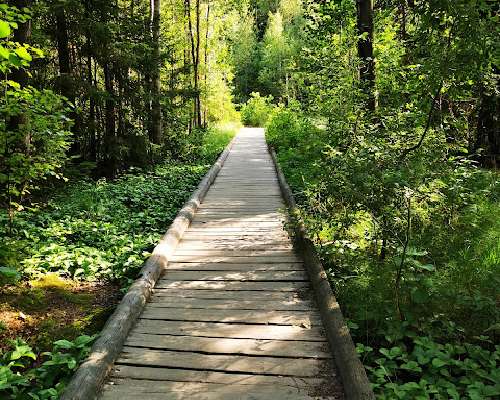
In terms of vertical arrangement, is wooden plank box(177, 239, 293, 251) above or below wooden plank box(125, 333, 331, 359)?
above

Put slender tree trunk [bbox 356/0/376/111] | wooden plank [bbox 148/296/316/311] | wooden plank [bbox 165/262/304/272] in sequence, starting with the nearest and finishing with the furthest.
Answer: wooden plank [bbox 148/296/316/311] → wooden plank [bbox 165/262/304/272] → slender tree trunk [bbox 356/0/376/111]

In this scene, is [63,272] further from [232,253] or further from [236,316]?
[236,316]

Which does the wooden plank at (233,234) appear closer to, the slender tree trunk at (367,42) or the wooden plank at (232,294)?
the wooden plank at (232,294)

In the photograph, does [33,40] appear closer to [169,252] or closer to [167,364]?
[169,252]

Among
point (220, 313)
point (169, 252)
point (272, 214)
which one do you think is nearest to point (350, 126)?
point (272, 214)

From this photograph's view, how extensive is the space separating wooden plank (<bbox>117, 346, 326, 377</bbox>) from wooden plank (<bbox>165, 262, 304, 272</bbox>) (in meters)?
1.81

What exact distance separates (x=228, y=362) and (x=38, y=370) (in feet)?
4.60

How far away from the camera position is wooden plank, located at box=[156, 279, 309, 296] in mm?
4520

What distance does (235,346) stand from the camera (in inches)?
134

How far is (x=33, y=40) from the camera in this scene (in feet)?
35.9

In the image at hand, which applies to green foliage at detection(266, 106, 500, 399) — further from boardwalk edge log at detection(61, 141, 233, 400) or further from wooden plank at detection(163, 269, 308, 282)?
boardwalk edge log at detection(61, 141, 233, 400)

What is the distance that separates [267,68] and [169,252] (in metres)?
57.4

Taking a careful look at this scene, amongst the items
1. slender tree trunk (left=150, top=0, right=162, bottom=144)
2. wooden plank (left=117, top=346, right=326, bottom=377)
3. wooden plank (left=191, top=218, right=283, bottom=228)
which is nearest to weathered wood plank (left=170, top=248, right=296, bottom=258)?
wooden plank (left=191, top=218, right=283, bottom=228)

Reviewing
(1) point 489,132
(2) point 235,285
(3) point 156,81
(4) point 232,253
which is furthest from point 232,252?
(3) point 156,81
